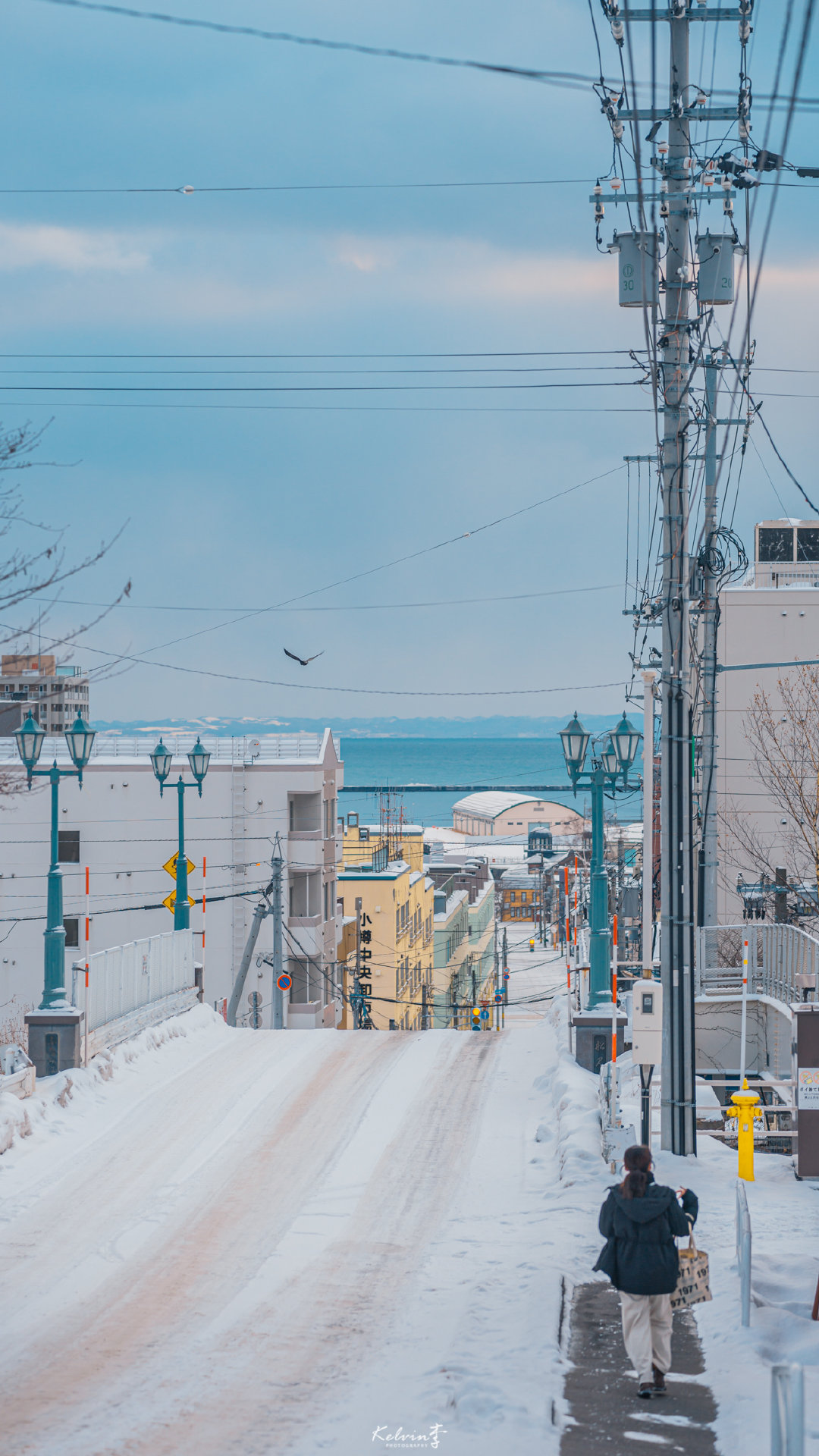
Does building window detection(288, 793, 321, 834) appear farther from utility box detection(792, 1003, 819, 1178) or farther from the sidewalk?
the sidewalk

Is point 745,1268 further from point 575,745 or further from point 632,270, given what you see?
point 575,745

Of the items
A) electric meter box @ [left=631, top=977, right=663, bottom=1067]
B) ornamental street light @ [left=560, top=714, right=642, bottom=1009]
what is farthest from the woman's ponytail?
ornamental street light @ [left=560, top=714, right=642, bottom=1009]

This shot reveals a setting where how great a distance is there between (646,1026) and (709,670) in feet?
43.7

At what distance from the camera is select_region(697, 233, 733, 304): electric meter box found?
47.1ft

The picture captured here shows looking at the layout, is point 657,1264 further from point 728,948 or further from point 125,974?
point 728,948

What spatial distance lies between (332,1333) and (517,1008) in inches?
2483

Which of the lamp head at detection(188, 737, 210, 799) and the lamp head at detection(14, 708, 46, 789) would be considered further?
the lamp head at detection(188, 737, 210, 799)

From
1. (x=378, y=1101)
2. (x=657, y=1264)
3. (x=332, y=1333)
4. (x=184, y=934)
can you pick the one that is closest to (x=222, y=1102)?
(x=378, y=1101)

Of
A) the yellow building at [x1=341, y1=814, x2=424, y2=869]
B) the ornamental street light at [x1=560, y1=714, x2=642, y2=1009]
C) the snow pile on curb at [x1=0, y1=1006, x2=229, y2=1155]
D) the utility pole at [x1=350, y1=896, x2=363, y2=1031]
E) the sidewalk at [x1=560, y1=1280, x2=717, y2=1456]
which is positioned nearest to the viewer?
the sidewalk at [x1=560, y1=1280, x2=717, y2=1456]

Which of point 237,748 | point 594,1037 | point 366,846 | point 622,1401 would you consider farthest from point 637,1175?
point 366,846

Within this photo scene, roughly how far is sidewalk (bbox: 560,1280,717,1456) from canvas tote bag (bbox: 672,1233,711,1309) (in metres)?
0.36

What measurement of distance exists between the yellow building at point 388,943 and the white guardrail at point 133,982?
31.8m

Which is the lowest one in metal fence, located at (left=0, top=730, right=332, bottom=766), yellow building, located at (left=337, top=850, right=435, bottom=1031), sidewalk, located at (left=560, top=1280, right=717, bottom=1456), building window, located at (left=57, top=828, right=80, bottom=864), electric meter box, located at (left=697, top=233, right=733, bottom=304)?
yellow building, located at (left=337, top=850, right=435, bottom=1031)

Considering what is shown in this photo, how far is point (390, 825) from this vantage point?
84.7 m
